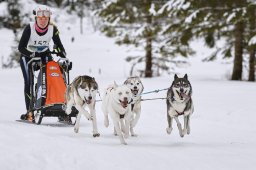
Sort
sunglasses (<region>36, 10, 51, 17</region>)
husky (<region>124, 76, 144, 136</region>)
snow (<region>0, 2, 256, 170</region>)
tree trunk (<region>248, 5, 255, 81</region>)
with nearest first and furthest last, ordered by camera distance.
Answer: snow (<region>0, 2, 256, 170</region>) < husky (<region>124, 76, 144, 136</region>) < sunglasses (<region>36, 10, 51, 17</region>) < tree trunk (<region>248, 5, 255, 81</region>)

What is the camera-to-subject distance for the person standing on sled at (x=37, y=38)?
7.36 metres

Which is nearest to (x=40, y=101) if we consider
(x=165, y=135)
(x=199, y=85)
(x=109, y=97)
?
(x=109, y=97)

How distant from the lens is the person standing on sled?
736 cm

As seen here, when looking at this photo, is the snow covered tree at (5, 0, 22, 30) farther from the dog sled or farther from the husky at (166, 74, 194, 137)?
the husky at (166, 74, 194, 137)

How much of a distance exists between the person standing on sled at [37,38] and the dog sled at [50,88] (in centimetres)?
9

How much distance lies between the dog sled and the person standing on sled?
0.09 m

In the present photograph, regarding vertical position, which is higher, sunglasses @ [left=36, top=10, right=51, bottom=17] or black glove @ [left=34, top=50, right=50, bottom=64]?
sunglasses @ [left=36, top=10, right=51, bottom=17]

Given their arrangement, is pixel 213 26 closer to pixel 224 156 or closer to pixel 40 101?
pixel 40 101

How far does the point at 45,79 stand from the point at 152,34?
1231 centimetres

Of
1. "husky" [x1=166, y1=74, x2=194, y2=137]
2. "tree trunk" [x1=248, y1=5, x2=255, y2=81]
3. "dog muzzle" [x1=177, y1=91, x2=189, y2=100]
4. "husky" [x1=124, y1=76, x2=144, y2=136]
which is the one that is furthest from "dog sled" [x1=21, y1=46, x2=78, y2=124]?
"tree trunk" [x1=248, y1=5, x2=255, y2=81]

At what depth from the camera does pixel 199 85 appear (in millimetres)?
15047

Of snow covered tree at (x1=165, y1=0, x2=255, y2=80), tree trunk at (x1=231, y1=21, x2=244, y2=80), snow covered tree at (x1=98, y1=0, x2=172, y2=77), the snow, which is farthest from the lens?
snow covered tree at (x1=98, y1=0, x2=172, y2=77)

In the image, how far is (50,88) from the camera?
723 centimetres

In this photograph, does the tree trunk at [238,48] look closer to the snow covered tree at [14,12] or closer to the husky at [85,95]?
the husky at [85,95]
